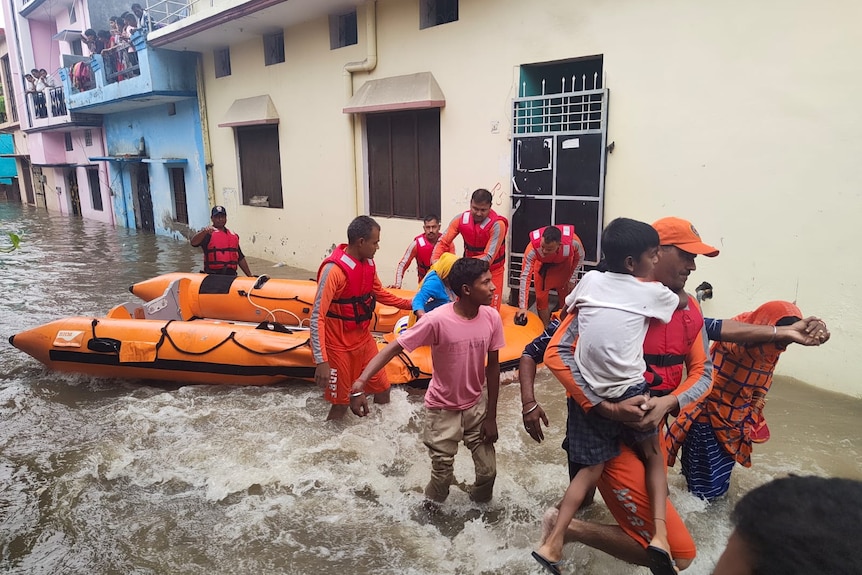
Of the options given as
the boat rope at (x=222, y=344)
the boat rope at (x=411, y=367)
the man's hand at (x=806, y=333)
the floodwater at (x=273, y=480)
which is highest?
the man's hand at (x=806, y=333)

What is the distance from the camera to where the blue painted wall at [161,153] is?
1231cm

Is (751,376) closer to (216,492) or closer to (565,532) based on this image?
(565,532)

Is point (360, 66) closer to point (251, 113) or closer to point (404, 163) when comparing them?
point (404, 163)

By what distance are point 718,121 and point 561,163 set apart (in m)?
1.58

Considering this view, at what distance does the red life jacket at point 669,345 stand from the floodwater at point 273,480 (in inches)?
36.1

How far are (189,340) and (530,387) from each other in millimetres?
3524

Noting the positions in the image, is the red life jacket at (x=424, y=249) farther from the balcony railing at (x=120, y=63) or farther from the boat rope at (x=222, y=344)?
the balcony railing at (x=120, y=63)

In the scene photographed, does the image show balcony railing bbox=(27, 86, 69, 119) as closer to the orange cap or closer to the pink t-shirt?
the pink t-shirt

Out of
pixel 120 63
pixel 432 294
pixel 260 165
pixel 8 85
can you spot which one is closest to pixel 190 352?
pixel 432 294

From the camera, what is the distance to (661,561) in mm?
1953

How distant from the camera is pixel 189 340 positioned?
4.85 meters

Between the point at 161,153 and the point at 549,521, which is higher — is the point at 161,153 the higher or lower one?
the higher one

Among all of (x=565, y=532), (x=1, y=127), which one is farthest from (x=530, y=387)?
(x=1, y=127)

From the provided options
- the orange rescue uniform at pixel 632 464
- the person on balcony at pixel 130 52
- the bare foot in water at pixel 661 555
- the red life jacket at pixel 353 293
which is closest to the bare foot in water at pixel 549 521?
the orange rescue uniform at pixel 632 464
